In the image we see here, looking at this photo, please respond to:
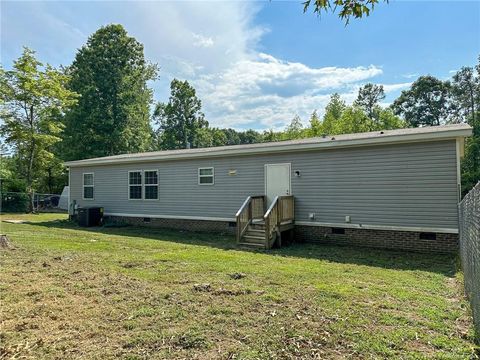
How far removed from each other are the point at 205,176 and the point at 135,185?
369cm

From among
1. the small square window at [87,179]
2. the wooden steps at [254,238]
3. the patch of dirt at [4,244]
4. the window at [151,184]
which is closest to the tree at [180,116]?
the small square window at [87,179]

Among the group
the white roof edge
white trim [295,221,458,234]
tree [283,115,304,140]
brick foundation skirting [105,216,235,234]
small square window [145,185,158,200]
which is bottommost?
brick foundation skirting [105,216,235,234]

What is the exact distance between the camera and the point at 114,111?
1013 inches

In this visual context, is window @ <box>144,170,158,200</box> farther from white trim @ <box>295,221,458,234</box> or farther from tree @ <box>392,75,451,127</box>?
tree @ <box>392,75,451,127</box>

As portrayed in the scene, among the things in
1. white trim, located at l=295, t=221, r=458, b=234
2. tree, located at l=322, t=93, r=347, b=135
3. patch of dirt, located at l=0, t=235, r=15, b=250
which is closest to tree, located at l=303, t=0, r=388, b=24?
white trim, located at l=295, t=221, r=458, b=234

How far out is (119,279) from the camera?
5.23m

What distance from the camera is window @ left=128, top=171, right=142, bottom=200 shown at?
14.0 metres

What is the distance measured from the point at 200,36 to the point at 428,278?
10.9 meters


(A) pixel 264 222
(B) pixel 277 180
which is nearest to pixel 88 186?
(B) pixel 277 180

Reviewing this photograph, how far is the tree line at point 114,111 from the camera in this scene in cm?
1938

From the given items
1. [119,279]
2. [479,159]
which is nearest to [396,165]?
[119,279]

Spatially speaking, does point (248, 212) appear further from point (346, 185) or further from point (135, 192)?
point (135, 192)

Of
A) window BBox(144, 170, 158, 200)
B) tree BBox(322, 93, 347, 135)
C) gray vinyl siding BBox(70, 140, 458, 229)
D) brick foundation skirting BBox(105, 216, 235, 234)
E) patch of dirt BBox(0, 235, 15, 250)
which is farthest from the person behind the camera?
tree BBox(322, 93, 347, 135)

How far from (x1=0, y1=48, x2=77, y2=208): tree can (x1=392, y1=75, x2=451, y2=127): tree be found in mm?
34066
